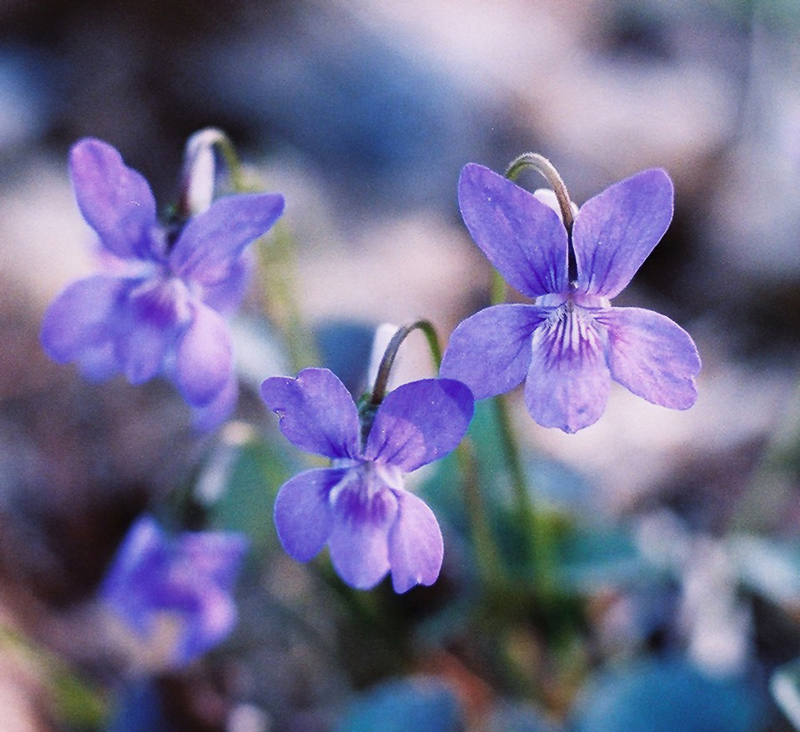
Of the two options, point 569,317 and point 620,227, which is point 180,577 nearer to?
point 569,317

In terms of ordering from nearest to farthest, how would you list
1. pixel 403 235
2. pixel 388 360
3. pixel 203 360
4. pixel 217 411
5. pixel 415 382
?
pixel 415 382, pixel 388 360, pixel 203 360, pixel 217 411, pixel 403 235

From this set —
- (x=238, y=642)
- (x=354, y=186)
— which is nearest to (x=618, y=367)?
(x=238, y=642)

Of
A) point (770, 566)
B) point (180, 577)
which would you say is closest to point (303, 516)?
point (180, 577)

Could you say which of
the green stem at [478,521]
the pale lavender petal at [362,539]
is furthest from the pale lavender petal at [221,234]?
the green stem at [478,521]

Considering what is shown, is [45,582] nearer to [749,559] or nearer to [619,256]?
[749,559]

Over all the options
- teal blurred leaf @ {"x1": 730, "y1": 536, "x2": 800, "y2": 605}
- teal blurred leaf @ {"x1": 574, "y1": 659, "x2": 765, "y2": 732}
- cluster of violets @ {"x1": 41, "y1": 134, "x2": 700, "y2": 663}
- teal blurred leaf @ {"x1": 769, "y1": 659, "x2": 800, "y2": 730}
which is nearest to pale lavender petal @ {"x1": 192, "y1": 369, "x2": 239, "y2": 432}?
cluster of violets @ {"x1": 41, "y1": 134, "x2": 700, "y2": 663}

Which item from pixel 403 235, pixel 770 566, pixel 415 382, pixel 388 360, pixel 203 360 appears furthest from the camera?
pixel 403 235

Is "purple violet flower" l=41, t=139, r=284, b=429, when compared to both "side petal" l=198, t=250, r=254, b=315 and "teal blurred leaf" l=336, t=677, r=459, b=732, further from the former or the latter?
"teal blurred leaf" l=336, t=677, r=459, b=732
